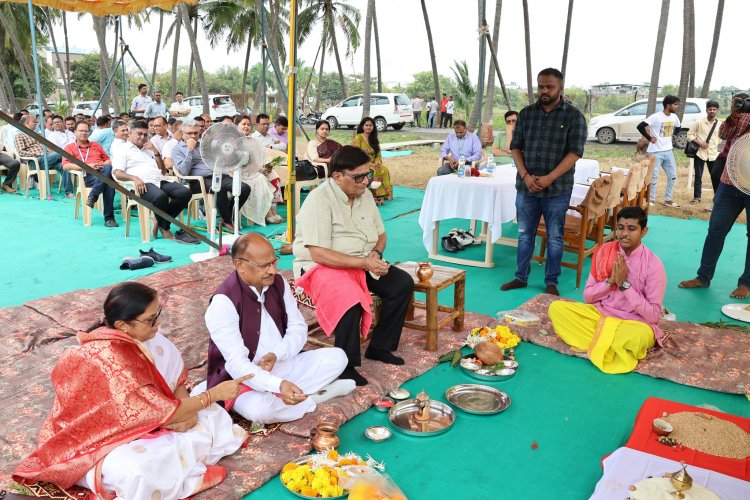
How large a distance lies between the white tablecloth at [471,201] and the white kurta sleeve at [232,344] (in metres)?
3.79

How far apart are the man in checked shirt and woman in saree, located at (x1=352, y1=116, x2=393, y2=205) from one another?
144 inches

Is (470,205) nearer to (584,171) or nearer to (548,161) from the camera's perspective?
(548,161)

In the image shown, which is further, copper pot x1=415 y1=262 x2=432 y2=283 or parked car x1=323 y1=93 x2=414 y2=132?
parked car x1=323 y1=93 x2=414 y2=132

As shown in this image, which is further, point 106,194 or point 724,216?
point 106,194

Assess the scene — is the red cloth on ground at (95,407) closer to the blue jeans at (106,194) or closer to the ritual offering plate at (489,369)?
the ritual offering plate at (489,369)

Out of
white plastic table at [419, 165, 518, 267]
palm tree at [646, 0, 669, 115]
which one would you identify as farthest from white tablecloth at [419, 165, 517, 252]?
palm tree at [646, 0, 669, 115]

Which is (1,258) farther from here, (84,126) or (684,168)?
(684,168)

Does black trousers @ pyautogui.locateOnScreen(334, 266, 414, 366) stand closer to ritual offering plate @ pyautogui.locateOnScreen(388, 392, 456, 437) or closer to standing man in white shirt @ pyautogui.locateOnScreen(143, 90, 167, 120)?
ritual offering plate @ pyautogui.locateOnScreen(388, 392, 456, 437)

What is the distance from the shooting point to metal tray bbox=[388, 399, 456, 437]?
325 centimetres

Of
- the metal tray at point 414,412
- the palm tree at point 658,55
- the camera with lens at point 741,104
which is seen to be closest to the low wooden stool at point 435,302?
the metal tray at point 414,412

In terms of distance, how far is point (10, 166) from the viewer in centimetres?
1077

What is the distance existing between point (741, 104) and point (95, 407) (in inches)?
234

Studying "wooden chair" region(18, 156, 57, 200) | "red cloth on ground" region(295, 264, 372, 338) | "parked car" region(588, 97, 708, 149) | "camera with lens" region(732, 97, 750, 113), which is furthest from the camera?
"parked car" region(588, 97, 708, 149)

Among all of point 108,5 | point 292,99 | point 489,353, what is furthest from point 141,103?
point 489,353
